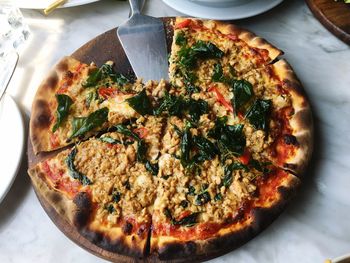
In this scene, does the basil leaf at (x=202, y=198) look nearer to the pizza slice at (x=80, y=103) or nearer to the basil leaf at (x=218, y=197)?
the basil leaf at (x=218, y=197)

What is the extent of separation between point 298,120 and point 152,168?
67 centimetres

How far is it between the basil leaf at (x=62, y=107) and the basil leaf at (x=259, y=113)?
82 cm

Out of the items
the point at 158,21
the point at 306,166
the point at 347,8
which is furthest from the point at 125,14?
the point at 306,166

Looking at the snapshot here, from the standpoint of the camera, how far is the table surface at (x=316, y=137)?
1904mm

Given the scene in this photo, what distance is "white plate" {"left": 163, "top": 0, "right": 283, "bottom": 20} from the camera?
2469 millimetres

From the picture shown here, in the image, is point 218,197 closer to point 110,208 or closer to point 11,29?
point 110,208

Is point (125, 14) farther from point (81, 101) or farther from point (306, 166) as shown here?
point (306, 166)

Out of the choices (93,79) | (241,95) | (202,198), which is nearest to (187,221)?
(202,198)

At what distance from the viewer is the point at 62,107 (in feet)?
6.88

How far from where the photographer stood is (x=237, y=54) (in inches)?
89.0

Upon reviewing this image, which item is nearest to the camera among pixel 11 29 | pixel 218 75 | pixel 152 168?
pixel 152 168

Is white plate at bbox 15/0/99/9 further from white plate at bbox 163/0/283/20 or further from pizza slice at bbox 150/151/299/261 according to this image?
pizza slice at bbox 150/151/299/261

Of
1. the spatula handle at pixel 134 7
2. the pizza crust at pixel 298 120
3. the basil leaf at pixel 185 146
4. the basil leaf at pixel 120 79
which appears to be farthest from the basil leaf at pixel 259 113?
the spatula handle at pixel 134 7

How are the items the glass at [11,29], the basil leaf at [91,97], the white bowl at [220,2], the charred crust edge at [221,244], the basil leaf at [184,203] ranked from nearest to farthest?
the charred crust edge at [221,244] → the basil leaf at [184,203] → the basil leaf at [91,97] → the white bowl at [220,2] → the glass at [11,29]
